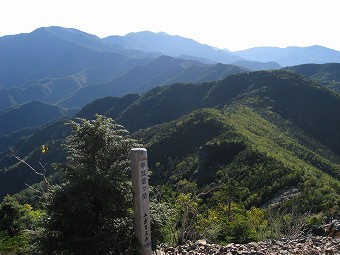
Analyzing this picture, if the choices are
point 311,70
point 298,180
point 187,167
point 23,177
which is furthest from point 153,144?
point 311,70

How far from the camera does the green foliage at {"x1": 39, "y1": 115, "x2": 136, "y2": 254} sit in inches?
257

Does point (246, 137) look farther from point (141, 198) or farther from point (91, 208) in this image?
point (141, 198)

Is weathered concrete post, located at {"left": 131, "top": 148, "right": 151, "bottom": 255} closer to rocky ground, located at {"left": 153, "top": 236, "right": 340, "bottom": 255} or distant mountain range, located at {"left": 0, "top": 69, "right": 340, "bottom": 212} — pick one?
rocky ground, located at {"left": 153, "top": 236, "right": 340, "bottom": 255}

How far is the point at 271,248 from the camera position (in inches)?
332

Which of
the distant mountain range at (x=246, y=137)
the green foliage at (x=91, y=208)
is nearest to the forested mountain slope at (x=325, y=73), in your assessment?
the distant mountain range at (x=246, y=137)

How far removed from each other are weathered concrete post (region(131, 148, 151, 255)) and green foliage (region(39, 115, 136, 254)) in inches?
11.2

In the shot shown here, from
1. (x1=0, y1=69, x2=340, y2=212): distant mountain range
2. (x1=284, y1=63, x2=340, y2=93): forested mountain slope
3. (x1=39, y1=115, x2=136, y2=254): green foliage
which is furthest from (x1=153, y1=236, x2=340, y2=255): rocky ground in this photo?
(x1=284, y1=63, x2=340, y2=93): forested mountain slope

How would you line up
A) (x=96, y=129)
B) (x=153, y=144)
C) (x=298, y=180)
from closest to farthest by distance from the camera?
(x=96, y=129)
(x=298, y=180)
(x=153, y=144)

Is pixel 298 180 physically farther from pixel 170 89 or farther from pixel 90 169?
pixel 170 89

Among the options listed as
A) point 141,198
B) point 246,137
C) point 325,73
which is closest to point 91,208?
point 141,198

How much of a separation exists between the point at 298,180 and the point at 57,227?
29.5 m

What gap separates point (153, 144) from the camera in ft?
222

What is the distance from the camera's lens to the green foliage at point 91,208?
6.53 metres

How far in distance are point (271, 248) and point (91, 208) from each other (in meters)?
4.50
